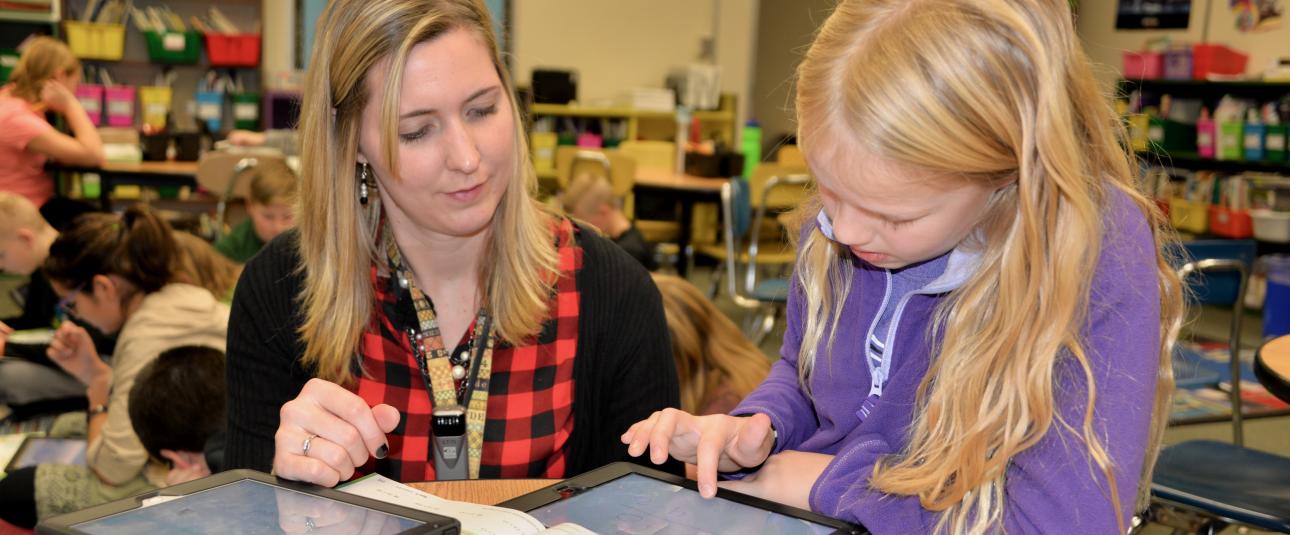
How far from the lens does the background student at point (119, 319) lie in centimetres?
242

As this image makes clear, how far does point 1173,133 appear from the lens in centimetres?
696

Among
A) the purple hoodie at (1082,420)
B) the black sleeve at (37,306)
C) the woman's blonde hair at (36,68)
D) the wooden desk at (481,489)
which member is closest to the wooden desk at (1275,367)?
the purple hoodie at (1082,420)

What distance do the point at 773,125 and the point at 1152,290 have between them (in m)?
9.31

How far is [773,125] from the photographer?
33.1ft

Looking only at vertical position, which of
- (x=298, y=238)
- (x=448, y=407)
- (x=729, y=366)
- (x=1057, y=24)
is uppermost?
(x=1057, y=24)

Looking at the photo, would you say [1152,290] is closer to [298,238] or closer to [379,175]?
[379,175]

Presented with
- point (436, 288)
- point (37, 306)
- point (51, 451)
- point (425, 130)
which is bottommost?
point (51, 451)

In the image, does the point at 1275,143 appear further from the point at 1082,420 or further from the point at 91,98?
the point at 91,98

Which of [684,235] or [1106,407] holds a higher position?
[1106,407]

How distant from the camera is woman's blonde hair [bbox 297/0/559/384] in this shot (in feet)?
4.53

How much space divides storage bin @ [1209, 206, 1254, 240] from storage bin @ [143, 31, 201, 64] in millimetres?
6500

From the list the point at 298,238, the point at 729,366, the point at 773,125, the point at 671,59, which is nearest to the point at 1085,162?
the point at 298,238

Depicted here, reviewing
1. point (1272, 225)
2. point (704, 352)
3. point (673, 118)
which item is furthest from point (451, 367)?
point (673, 118)

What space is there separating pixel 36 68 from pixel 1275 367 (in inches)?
205
